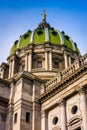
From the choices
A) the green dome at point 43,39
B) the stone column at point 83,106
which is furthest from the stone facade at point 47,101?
the green dome at point 43,39

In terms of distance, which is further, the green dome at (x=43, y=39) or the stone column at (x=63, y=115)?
the green dome at (x=43, y=39)

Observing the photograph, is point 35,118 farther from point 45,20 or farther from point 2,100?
point 45,20

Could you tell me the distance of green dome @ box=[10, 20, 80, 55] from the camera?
59375 mm

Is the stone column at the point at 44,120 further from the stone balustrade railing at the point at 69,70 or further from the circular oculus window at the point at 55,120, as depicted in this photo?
the stone balustrade railing at the point at 69,70

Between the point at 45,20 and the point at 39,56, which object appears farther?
the point at 45,20

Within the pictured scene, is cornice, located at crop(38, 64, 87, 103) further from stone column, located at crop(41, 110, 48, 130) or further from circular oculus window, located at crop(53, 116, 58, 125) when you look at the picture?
circular oculus window, located at crop(53, 116, 58, 125)

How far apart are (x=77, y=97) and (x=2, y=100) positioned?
1052 cm

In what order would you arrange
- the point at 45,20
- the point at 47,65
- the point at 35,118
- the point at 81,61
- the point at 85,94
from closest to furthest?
the point at 85,94 → the point at 81,61 → the point at 35,118 → the point at 47,65 → the point at 45,20

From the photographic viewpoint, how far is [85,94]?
31.7 meters

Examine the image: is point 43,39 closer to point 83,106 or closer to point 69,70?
point 69,70

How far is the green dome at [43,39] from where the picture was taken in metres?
59.4

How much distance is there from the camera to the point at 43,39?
5944 centimetres

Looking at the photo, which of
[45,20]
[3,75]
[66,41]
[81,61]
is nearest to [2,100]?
[81,61]

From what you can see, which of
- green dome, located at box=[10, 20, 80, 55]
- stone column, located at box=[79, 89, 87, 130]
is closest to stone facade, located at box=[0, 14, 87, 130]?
stone column, located at box=[79, 89, 87, 130]
